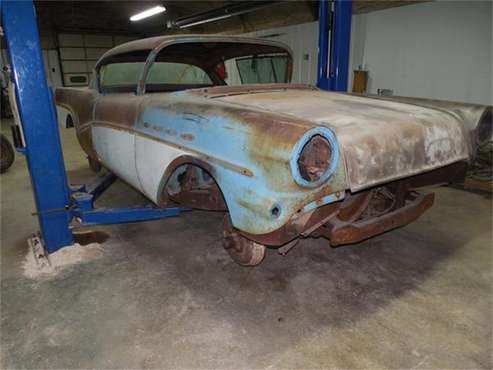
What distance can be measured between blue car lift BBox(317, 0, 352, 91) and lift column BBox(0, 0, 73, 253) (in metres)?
3.13

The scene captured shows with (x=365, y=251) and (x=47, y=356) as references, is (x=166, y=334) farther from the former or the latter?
(x=365, y=251)

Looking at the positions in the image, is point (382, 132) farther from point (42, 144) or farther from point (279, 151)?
point (42, 144)

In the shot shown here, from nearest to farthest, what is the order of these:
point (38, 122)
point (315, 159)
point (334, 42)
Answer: point (315, 159)
point (38, 122)
point (334, 42)

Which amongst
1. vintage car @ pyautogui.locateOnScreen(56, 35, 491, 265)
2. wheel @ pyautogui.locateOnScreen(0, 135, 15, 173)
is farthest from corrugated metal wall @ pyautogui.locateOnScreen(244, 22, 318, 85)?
wheel @ pyautogui.locateOnScreen(0, 135, 15, 173)

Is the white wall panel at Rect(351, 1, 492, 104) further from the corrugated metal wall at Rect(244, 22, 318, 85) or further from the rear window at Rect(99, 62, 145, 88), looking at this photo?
the rear window at Rect(99, 62, 145, 88)

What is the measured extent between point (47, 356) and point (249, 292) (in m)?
1.19

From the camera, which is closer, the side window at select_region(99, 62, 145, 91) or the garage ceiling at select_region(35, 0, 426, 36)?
the side window at select_region(99, 62, 145, 91)

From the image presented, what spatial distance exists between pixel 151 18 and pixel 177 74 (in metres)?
11.4

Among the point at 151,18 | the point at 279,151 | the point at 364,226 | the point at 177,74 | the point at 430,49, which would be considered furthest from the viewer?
the point at 151,18

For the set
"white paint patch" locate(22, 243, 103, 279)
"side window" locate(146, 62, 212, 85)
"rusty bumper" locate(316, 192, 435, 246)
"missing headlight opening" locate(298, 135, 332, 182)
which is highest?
"side window" locate(146, 62, 212, 85)

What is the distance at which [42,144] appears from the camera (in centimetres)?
273

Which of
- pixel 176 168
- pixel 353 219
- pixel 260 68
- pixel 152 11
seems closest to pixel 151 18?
pixel 152 11

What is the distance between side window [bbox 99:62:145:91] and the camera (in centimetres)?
382

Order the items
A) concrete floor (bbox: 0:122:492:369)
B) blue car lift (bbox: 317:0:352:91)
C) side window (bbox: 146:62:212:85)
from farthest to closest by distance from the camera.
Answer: blue car lift (bbox: 317:0:352:91) < side window (bbox: 146:62:212:85) < concrete floor (bbox: 0:122:492:369)
